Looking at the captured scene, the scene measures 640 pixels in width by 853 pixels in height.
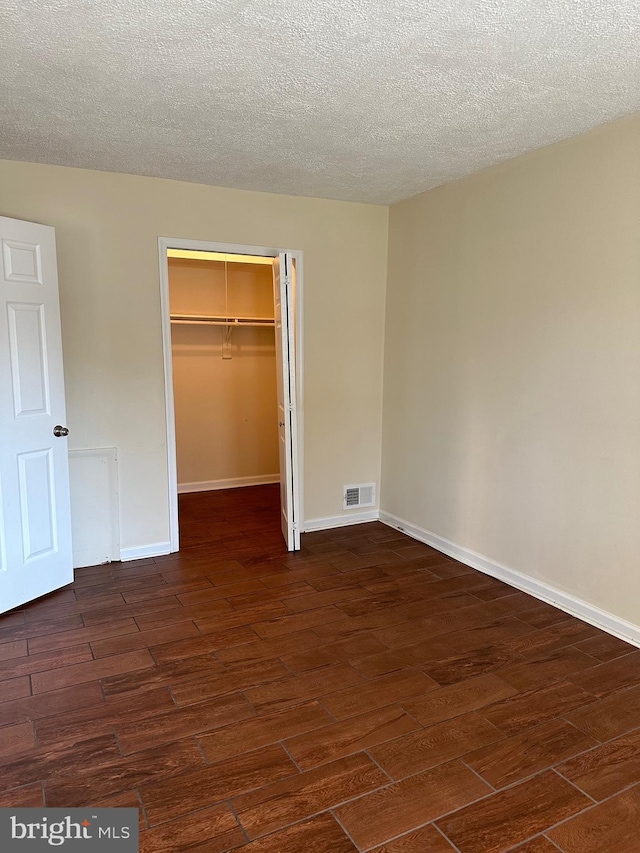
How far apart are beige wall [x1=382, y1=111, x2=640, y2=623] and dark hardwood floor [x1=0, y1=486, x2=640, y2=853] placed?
476 mm

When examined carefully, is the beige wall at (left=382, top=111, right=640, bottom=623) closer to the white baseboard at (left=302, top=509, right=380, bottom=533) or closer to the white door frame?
the white baseboard at (left=302, top=509, right=380, bottom=533)

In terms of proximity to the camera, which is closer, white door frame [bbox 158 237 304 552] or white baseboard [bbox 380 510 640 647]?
white baseboard [bbox 380 510 640 647]

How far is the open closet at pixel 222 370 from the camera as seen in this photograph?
5715 mm

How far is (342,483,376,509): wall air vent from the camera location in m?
4.80

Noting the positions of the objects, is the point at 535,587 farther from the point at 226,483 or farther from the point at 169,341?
the point at 226,483

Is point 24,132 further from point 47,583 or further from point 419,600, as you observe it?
point 419,600

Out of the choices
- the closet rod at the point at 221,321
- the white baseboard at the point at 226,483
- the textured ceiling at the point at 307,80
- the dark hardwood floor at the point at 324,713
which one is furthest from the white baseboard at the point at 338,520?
the textured ceiling at the point at 307,80

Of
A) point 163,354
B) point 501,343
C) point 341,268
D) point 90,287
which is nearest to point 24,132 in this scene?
point 90,287

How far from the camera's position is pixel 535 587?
11.3 feet

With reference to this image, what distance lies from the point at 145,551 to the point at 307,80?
10.2 ft

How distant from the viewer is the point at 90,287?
371 cm

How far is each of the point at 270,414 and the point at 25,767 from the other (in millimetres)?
4468

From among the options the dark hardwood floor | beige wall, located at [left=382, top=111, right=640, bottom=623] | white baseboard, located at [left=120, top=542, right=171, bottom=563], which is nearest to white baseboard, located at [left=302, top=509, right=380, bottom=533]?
beige wall, located at [left=382, top=111, right=640, bottom=623]

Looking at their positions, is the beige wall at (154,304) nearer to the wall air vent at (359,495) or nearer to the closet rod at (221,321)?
the wall air vent at (359,495)
